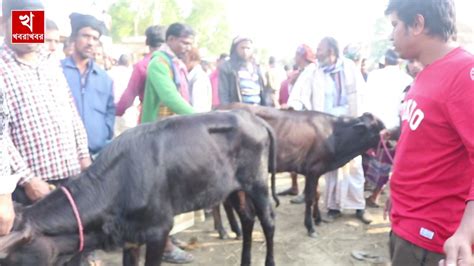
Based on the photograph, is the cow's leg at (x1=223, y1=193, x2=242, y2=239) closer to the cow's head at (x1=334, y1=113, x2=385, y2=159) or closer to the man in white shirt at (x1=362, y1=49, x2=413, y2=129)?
the cow's head at (x1=334, y1=113, x2=385, y2=159)

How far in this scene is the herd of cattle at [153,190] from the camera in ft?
7.97

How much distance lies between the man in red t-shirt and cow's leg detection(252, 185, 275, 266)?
1.90 m

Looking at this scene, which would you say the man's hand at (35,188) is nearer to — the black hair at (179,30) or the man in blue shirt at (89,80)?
the man in blue shirt at (89,80)

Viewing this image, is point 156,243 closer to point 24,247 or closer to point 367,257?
point 24,247

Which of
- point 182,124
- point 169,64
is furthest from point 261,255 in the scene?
point 169,64

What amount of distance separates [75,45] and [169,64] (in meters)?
0.77

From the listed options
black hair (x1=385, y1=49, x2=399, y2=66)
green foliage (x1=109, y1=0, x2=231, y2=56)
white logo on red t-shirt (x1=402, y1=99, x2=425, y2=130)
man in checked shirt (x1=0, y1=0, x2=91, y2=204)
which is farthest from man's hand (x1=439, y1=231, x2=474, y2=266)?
green foliage (x1=109, y1=0, x2=231, y2=56)

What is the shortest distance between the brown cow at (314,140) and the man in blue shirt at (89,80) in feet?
4.79

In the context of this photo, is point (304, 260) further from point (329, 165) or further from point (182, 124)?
point (182, 124)

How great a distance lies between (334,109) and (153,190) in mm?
3003

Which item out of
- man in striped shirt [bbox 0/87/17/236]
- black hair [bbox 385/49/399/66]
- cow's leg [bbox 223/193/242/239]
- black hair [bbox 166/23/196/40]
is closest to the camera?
man in striped shirt [bbox 0/87/17/236]

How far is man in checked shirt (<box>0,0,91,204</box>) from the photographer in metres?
2.47

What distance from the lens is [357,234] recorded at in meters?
4.79

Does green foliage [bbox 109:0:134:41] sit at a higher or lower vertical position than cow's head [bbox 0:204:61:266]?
higher
